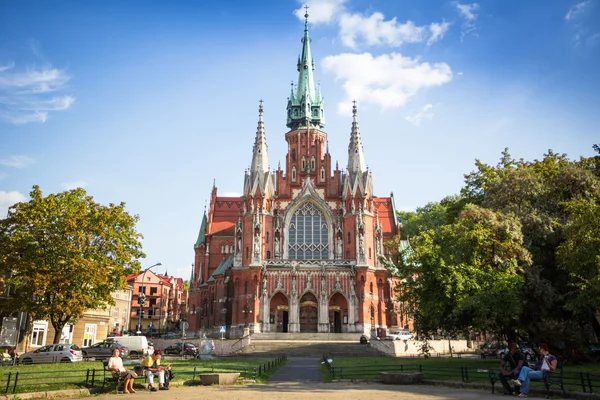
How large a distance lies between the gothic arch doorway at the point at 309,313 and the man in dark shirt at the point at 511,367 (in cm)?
4093

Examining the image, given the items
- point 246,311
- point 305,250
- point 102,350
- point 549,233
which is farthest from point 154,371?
point 305,250

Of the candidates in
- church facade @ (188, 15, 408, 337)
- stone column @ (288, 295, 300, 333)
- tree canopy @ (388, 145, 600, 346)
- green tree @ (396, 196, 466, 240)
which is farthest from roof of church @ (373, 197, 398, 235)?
tree canopy @ (388, 145, 600, 346)

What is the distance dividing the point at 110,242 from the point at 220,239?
3958 cm

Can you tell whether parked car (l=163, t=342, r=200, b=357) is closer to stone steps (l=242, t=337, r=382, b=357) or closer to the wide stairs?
the wide stairs

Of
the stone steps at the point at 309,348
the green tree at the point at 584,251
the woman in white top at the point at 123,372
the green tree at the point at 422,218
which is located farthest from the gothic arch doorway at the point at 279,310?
the woman in white top at the point at 123,372

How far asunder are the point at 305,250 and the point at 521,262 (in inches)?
1303

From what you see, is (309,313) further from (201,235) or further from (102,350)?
(201,235)

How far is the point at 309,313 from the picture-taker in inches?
2248

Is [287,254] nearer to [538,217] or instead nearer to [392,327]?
[392,327]

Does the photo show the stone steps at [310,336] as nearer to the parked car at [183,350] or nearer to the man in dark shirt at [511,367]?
the parked car at [183,350]

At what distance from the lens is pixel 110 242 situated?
36812 millimetres

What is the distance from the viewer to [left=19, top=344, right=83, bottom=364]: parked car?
29766mm

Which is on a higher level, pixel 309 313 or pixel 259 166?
A: pixel 259 166

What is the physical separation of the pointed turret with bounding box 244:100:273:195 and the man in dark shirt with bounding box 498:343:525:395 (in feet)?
149
